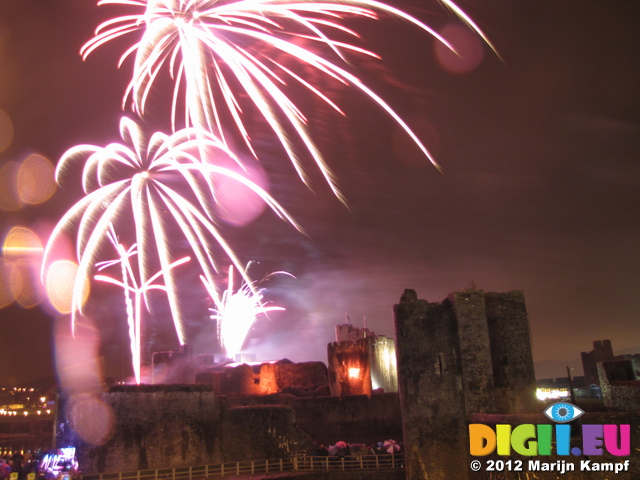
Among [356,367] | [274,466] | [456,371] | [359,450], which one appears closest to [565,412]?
[456,371]

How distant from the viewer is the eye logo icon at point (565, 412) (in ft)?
55.5

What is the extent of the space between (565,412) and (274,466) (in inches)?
604

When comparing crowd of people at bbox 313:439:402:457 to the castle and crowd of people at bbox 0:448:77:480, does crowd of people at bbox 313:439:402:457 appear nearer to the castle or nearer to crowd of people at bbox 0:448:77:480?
the castle

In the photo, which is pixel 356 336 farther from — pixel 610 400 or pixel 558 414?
pixel 558 414

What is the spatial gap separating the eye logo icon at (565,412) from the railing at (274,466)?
10571 mm

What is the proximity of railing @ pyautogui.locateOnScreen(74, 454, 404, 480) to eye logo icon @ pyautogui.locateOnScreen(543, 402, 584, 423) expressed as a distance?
34.7ft

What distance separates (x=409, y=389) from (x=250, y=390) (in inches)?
969

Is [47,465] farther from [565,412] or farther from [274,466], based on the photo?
[565,412]

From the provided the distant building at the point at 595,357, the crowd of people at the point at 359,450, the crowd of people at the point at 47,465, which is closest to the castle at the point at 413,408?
the crowd of people at the point at 47,465

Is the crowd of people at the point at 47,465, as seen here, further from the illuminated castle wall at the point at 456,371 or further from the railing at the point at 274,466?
the illuminated castle wall at the point at 456,371

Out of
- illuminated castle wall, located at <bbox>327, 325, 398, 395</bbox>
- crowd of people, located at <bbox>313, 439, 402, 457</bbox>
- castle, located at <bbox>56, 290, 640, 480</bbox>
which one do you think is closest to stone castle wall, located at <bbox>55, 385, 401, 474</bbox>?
castle, located at <bbox>56, 290, 640, 480</bbox>

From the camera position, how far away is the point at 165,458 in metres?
25.4

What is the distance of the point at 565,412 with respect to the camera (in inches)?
674

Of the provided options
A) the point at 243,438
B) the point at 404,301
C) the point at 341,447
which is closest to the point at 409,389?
the point at 404,301
